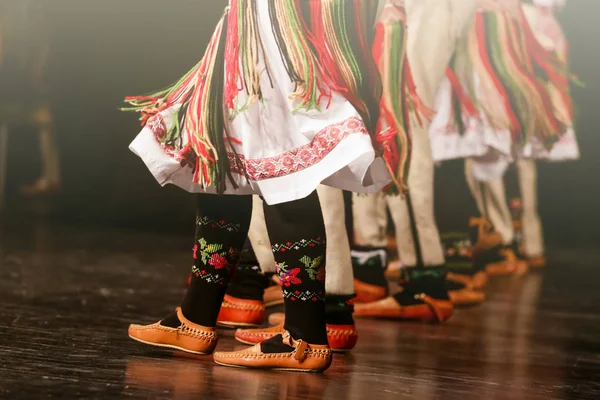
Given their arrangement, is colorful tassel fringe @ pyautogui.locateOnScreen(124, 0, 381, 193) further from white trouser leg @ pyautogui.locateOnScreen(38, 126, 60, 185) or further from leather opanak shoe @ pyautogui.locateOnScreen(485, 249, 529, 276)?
white trouser leg @ pyautogui.locateOnScreen(38, 126, 60, 185)

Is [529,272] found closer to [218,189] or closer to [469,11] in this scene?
[469,11]

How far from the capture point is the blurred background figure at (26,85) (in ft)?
13.3

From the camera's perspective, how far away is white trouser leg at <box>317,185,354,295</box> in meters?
2.14

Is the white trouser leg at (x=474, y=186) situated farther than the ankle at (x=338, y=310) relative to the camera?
Yes

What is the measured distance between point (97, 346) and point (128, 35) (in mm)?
1986

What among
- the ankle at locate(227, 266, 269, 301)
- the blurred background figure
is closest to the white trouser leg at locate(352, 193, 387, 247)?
the ankle at locate(227, 266, 269, 301)

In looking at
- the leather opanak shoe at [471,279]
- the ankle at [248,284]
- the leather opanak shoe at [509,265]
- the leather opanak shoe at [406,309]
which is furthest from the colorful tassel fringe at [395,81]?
the leather opanak shoe at [509,265]

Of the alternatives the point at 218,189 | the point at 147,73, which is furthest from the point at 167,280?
the point at 218,189

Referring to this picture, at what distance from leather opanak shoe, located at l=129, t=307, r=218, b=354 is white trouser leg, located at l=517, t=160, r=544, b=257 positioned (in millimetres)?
Result: 2530

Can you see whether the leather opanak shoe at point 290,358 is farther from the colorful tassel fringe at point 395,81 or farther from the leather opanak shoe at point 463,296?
the leather opanak shoe at point 463,296

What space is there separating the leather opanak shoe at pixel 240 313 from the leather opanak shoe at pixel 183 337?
0.43 meters

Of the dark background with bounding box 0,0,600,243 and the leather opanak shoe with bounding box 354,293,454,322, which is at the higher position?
the dark background with bounding box 0,0,600,243

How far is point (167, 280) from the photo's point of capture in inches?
125

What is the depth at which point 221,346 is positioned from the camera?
2.02 meters
